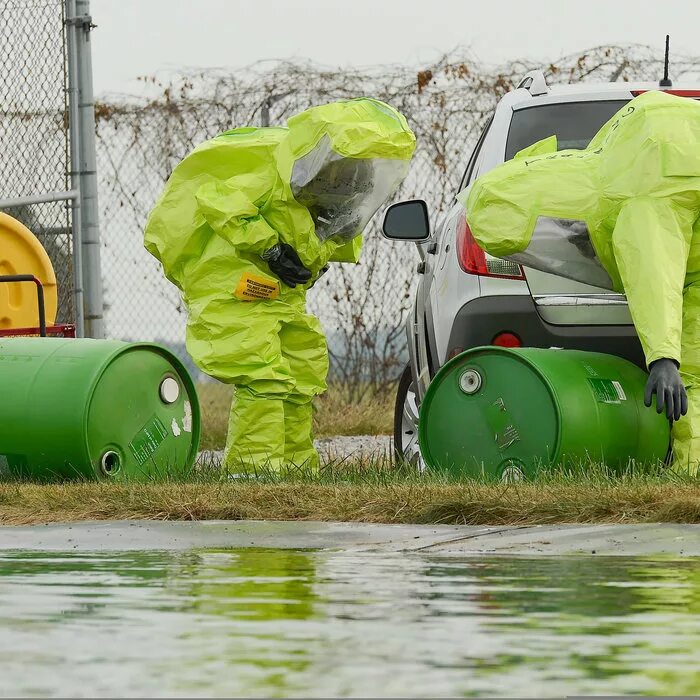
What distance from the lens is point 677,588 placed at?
405cm

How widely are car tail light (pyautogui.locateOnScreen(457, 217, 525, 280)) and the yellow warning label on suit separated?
1138mm

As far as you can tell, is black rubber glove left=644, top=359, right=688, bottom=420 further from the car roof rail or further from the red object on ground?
the red object on ground

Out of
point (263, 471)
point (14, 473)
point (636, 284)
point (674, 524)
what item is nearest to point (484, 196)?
point (636, 284)

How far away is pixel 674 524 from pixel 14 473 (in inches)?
131

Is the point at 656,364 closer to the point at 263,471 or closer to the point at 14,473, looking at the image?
the point at 263,471

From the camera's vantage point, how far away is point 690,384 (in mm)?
6418

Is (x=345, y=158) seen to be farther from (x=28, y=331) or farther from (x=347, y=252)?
(x=28, y=331)

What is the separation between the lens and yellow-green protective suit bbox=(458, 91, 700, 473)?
6195mm

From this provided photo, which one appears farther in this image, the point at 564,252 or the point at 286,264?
the point at 286,264

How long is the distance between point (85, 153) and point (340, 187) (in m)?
3.34

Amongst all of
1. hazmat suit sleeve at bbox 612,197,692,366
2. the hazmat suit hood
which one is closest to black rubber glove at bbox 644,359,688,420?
hazmat suit sleeve at bbox 612,197,692,366

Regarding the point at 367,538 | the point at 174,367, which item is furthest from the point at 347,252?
the point at 367,538

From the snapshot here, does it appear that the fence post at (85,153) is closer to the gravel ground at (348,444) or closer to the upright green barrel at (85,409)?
the gravel ground at (348,444)

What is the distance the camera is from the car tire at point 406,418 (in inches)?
333
